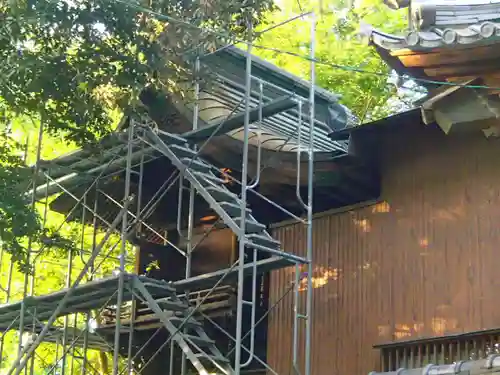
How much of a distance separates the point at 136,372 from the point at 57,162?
3.34 metres

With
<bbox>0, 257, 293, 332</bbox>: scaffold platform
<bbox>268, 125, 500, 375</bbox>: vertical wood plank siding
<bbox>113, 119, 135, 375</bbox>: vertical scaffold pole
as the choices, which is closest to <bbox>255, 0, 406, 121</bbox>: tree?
<bbox>113, 119, 135, 375</bbox>: vertical scaffold pole

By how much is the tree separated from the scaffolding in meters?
5.55

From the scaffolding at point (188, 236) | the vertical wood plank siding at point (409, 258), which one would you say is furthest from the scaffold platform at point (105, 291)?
the vertical wood plank siding at point (409, 258)

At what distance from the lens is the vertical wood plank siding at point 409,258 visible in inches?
370

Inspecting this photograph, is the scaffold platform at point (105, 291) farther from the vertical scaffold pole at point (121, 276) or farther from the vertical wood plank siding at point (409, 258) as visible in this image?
the vertical wood plank siding at point (409, 258)

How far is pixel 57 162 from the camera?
12.6 metres

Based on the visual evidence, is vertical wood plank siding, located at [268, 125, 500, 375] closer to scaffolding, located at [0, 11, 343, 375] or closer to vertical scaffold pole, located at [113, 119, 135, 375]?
scaffolding, located at [0, 11, 343, 375]

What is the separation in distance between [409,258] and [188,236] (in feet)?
9.82

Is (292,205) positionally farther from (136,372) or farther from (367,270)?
(136,372)

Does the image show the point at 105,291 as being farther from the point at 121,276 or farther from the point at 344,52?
the point at 344,52

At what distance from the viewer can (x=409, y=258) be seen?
10.0m

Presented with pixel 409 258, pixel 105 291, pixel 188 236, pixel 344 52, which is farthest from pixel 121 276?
pixel 344 52

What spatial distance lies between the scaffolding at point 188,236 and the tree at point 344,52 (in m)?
5.55

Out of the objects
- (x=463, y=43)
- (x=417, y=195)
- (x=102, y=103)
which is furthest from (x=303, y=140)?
(x=463, y=43)
